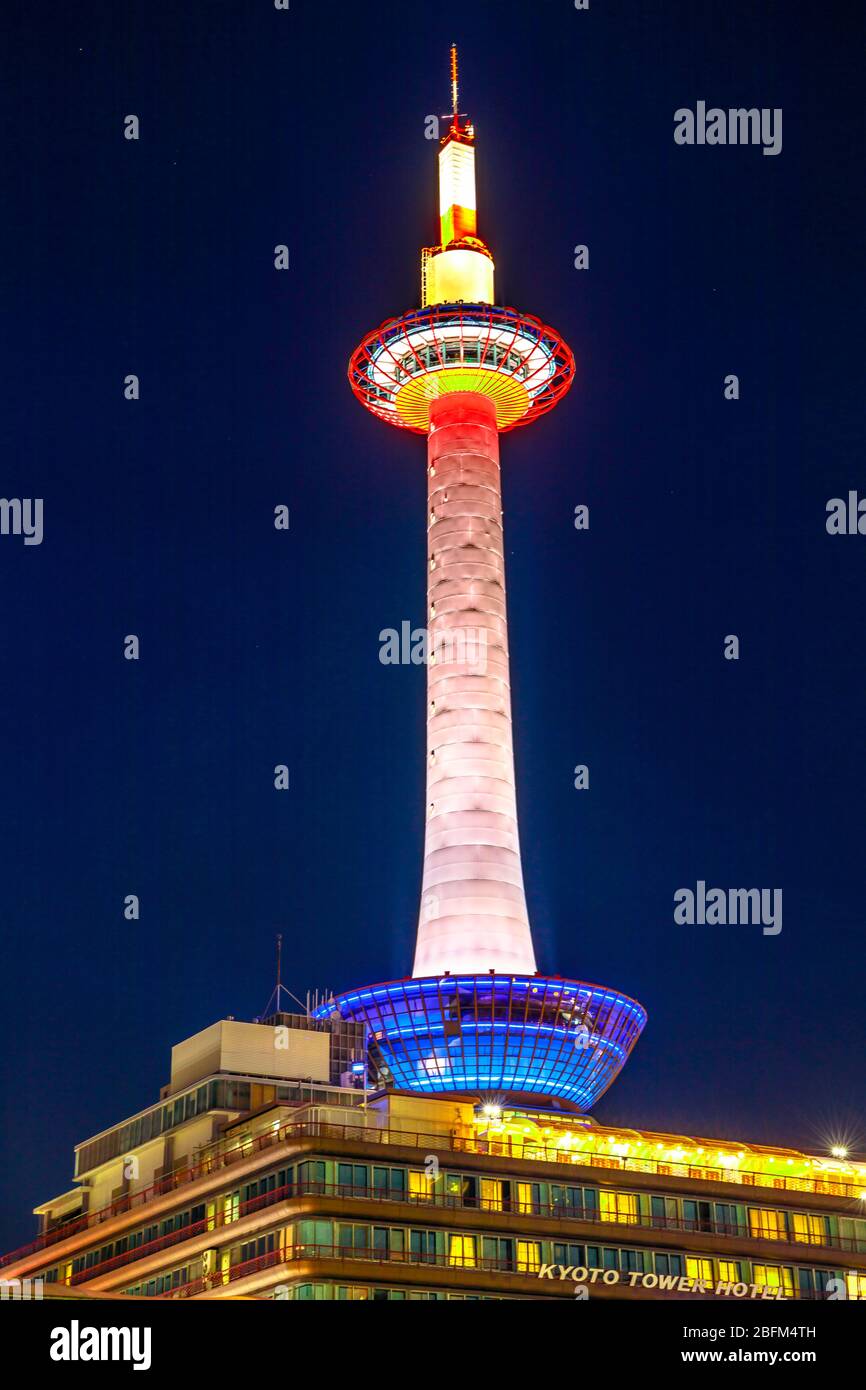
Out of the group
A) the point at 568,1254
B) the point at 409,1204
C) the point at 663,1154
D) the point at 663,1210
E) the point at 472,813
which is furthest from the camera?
the point at 472,813

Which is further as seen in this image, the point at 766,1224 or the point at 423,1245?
the point at 766,1224

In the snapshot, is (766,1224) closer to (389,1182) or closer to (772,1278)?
(772,1278)

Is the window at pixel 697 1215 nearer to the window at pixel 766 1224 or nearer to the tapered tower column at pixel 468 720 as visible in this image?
the window at pixel 766 1224

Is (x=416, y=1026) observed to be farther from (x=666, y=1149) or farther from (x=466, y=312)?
(x=466, y=312)

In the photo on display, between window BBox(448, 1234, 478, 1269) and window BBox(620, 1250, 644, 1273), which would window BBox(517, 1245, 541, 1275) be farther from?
window BBox(620, 1250, 644, 1273)

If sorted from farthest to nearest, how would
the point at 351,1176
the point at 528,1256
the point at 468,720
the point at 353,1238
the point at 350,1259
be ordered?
1. the point at 468,720
2. the point at 528,1256
3. the point at 351,1176
4. the point at 353,1238
5. the point at 350,1259

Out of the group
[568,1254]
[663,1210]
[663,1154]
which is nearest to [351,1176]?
[568,1254]

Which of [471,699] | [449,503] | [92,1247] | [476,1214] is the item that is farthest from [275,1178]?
[449,503]
